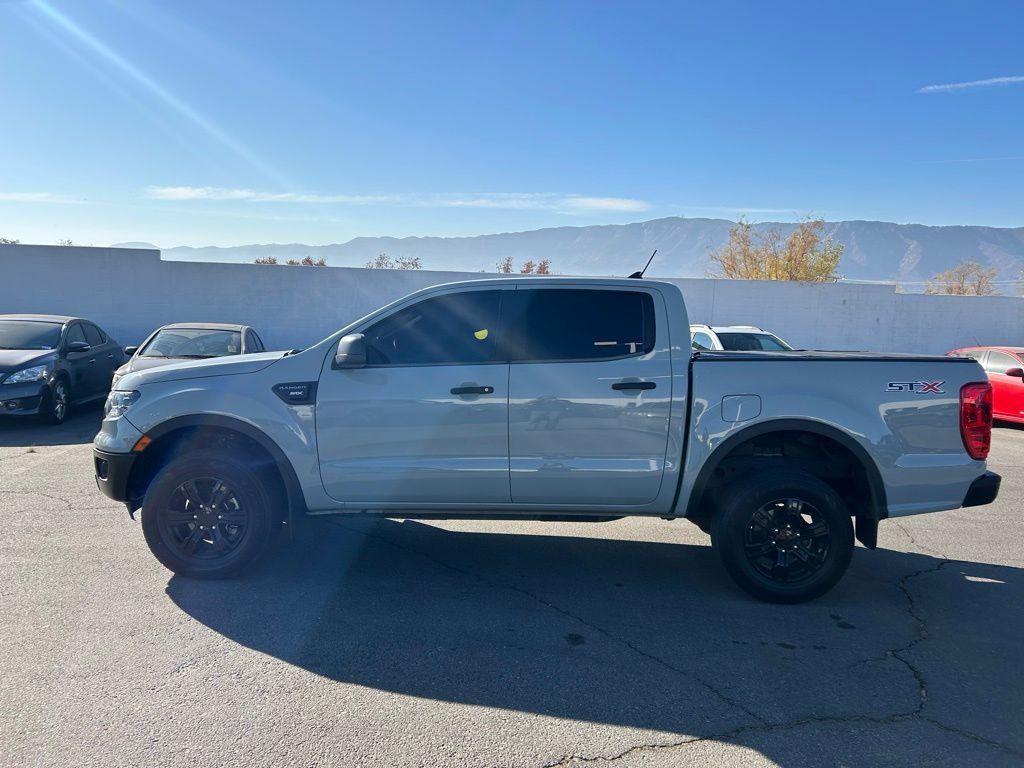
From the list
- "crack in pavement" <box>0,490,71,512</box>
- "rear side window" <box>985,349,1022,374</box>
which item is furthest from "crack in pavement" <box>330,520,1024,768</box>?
"rear side window" <box>985,349,1022,374</box>

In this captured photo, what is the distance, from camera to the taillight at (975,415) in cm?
444

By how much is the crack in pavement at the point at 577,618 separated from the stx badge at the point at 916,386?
2.24 metres

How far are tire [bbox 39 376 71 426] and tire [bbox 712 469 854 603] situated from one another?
9488 millimetres

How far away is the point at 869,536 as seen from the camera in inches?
184

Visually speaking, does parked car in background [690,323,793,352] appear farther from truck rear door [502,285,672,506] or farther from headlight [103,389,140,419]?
headlight [103,389,140,419]

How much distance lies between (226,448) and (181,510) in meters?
0.49

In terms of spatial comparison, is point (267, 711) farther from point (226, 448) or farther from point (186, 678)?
point (226, 448)

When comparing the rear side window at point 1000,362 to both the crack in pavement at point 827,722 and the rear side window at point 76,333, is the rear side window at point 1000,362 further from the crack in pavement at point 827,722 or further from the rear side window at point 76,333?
the rear side window at point 76,333

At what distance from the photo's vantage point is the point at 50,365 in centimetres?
1009

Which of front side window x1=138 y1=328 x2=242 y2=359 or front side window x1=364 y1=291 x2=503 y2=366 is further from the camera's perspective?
front side window x1=138 y1=328 x2=242 y2=359

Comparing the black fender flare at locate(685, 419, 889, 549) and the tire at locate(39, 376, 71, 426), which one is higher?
the black fender flare at locate(685, 419, 889, 549)

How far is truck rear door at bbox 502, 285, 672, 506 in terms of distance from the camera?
450cm

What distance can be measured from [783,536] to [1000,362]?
10313 mm

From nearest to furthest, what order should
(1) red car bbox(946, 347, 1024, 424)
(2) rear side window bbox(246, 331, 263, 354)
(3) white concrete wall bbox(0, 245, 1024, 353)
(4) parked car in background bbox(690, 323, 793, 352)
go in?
(2) rear side window bbox(246, 331, 263, 354)
(1) red car bbox(946, 347, 1024, 424)
(4) parked car in background bbox(690, 323, 793, 352)
(3) white concrete wall bbox(0, 245, 1024, 353)
